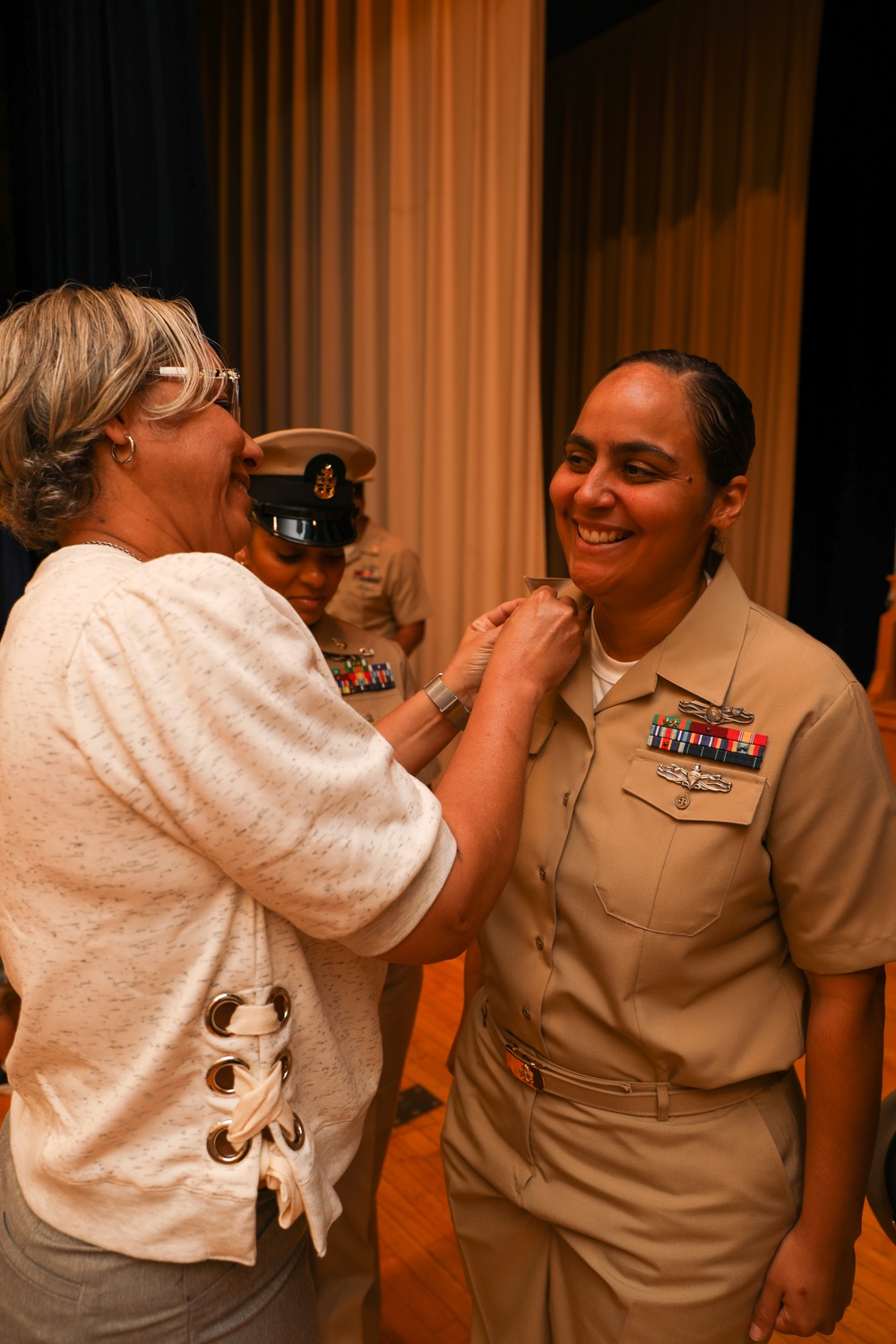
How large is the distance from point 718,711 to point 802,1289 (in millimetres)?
707

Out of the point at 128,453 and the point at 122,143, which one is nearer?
the point at 128,453

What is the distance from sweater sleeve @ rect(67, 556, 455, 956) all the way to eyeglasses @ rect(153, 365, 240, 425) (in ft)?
0.74

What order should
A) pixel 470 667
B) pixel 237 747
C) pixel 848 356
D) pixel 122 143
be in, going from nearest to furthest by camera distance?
pixel 237 747, pixel 470 667, pixel 122 143, pixel 848 356

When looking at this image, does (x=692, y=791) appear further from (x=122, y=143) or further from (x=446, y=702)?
(x=122, y=143)

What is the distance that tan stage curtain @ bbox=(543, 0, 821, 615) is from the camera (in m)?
6.09

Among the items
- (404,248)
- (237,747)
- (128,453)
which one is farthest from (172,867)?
(404,248)

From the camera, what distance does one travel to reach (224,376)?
3.25 feet

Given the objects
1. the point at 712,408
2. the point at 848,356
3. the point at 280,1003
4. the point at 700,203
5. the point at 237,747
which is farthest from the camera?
the point at 700,203

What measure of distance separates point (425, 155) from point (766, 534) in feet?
10.7

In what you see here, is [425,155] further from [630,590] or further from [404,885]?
[404,885]

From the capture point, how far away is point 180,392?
935mm

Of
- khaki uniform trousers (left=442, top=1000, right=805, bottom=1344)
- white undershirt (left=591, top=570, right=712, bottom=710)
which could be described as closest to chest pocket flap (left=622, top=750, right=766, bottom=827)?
white undershirt (left=591, top=570, right=712, bottom=710)

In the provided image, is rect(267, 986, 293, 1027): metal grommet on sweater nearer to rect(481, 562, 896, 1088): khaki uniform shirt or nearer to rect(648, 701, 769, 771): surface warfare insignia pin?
rect(481, 562, 896, 1088): khaki uniform shirt

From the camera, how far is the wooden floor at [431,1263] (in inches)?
81.0
